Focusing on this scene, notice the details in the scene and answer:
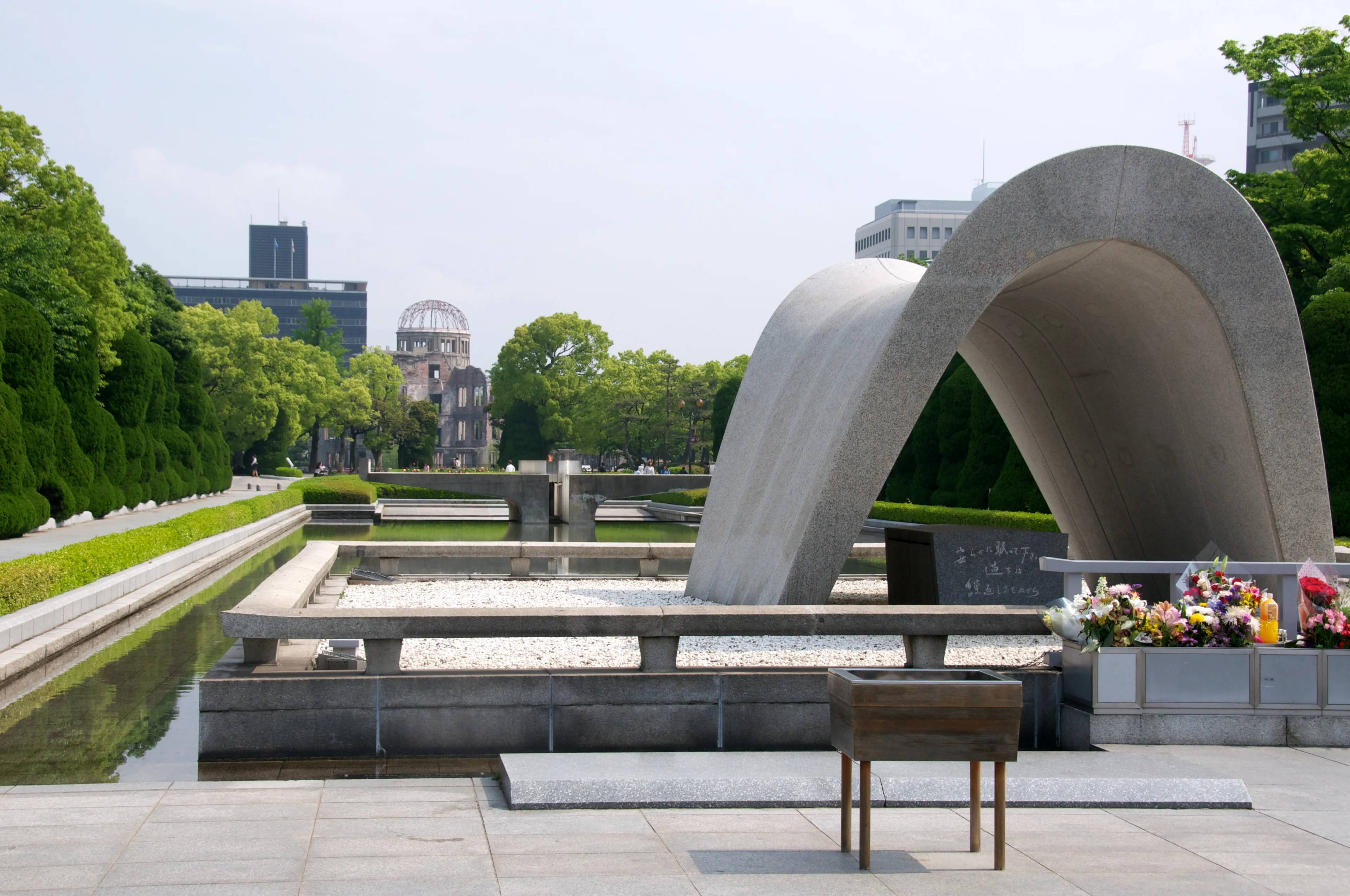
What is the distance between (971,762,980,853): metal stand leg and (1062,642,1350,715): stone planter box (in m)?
2.71

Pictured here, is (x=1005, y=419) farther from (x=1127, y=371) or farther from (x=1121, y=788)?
(x=1121, y=788)

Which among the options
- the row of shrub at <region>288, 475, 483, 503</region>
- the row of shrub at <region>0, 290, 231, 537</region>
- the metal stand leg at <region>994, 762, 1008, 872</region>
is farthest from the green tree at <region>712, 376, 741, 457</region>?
the metal stand leg at <region>994, 762, 1008, 872</region>

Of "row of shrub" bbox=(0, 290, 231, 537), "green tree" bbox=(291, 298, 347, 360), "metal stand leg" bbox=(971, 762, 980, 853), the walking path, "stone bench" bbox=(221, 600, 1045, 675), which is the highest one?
"green tree" bbox=(291, 298, 347, 360)

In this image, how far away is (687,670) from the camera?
755cm

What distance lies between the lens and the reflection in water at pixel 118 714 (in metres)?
7.78

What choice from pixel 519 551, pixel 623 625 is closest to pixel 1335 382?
pixel 519 551

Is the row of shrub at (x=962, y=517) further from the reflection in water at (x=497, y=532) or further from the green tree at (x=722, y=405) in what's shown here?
the green tree at (x=722, y=405)

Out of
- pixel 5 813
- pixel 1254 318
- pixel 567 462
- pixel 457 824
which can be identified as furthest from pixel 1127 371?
pixel 567 462

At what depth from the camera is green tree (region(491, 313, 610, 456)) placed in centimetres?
7819

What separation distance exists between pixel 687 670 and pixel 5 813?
3.79 metres

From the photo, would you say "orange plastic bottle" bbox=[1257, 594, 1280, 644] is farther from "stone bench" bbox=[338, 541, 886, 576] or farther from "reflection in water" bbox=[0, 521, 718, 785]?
"stone bench" bbox=[338, 541, 886, 576]

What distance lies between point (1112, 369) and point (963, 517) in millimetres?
19517

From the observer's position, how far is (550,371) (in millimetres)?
79625

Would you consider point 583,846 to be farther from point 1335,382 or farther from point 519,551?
point 1335,382
